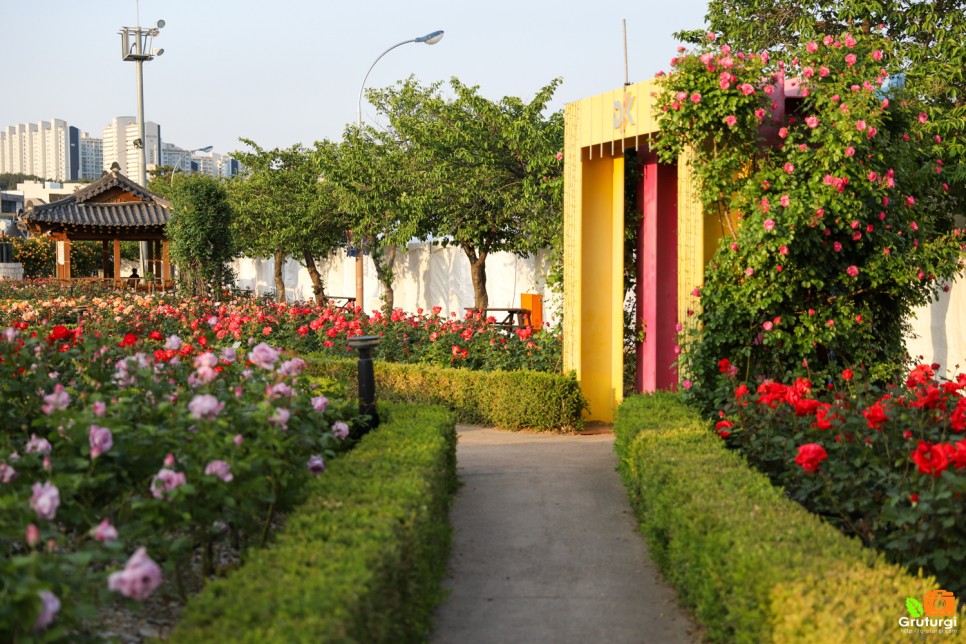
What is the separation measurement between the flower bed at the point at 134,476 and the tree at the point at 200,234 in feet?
46.6

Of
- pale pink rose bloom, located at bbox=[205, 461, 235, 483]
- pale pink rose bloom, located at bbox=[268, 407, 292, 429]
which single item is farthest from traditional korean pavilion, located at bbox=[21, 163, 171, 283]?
pale pink rose bloom, located at bbox=[205, 461, 235, 483]

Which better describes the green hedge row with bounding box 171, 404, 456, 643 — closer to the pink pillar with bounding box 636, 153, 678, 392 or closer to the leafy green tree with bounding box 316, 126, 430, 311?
the pink pillar with bounding box 636, 153, 678, 392

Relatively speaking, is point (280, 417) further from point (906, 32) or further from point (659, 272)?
point (906, 32)

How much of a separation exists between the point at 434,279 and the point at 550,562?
19.2 metres

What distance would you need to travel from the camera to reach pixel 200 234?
19.1 metres

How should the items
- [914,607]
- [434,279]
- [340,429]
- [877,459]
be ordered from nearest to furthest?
[914,607], [877,459], [340,429], [434,279]

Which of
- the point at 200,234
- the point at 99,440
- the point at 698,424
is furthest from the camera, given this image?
the point at 200,234

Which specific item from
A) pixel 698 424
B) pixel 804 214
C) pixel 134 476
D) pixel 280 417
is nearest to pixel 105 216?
pixel 804 214

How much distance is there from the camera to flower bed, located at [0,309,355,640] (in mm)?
2945

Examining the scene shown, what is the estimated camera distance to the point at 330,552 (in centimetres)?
363

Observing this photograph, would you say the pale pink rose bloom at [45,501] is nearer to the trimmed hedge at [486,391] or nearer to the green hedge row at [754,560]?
the green hedge row at [754,560]

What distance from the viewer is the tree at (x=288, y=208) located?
24.1 m

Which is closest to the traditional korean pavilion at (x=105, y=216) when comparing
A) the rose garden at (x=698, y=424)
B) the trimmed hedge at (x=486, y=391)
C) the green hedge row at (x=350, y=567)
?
the trimmed hedge at (x=486, y=391)

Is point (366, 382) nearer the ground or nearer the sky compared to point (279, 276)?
nearer the ground
